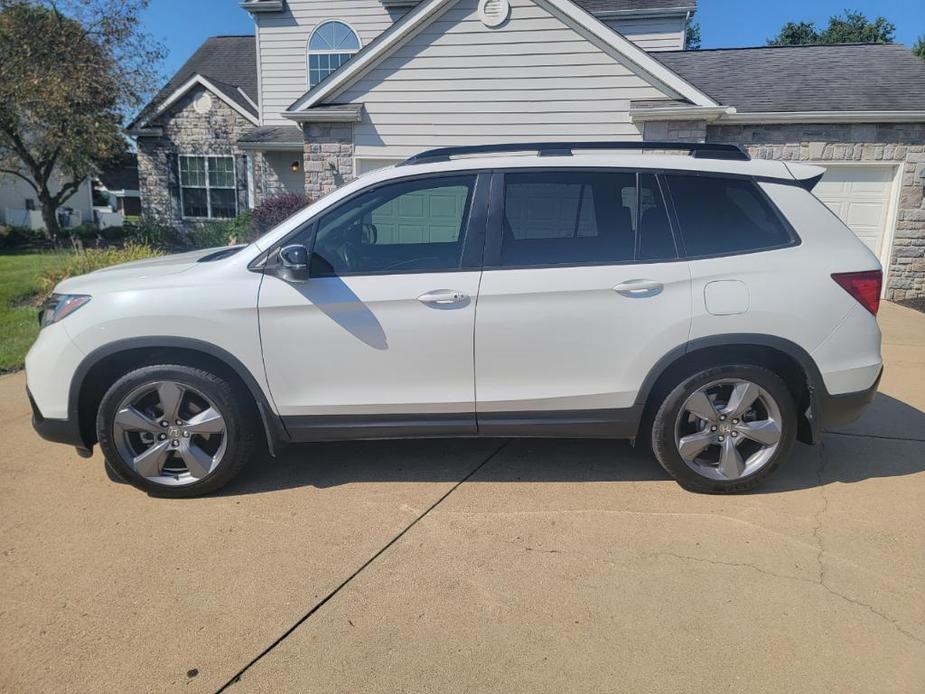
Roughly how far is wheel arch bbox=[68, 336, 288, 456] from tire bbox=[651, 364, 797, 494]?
2.20 meters

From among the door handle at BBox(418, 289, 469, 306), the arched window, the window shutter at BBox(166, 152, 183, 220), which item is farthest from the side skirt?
the window shutter at BBox(166, 152, 183, 220)

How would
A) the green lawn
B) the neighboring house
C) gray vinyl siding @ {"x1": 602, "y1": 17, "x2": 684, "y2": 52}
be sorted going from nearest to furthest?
the green lawn < gray vinyl siding @ {"x1": 602, "y1": 17, "x2": 684, "y2": 52} < the neighboring house

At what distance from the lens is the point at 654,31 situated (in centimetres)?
1645

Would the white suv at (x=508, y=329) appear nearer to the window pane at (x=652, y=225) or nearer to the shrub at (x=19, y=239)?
the window pane at (x=652, y=225)

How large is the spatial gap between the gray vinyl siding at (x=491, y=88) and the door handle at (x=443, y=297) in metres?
8.72

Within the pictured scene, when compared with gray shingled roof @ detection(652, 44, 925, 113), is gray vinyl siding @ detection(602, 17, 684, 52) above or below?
above

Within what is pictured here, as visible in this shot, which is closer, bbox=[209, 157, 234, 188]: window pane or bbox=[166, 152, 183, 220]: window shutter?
bbox=[209, 157, 234, 188]: window pane

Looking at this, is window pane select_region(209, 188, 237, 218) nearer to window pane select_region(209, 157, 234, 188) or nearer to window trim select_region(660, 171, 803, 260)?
window pane select_region(209, 157, 234, 188)

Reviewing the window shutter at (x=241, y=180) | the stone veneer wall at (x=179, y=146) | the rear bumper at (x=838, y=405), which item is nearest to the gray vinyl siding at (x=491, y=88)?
the window shutter at (x=241, y=180)

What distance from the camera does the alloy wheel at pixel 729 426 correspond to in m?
3.59

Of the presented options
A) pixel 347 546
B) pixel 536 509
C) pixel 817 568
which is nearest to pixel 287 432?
pixel 347 546

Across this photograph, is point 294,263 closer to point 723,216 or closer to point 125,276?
point 125,276

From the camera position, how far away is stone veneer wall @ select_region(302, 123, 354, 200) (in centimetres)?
1189

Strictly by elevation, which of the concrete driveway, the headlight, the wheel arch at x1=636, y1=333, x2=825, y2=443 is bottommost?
the concrete driveway
